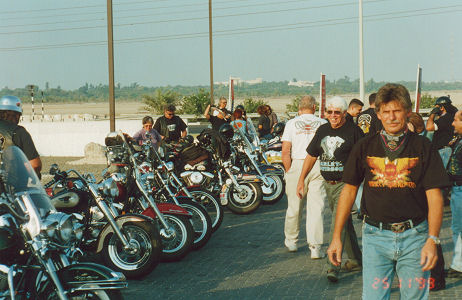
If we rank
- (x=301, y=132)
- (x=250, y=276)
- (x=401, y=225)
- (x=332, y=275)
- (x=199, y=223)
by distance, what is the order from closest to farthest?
(x=401, y=225)
(x=332, y=275)
(x=250, y=276)
(x=301, y=132)
(x=199, y=223)

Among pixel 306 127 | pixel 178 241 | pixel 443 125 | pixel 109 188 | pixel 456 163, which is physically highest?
pixel 306 127

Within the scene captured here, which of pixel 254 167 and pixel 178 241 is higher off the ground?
pixel 254 167

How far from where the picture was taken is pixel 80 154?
79.1 ft

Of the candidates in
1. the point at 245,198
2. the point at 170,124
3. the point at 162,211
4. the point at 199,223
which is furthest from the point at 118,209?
the point at 170,124

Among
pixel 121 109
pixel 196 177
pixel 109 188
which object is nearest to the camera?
pixel 109 188

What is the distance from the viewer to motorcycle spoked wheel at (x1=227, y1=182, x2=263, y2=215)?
10.6 metres

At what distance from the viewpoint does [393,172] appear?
374 cm

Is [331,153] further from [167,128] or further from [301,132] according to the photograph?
[167,128]

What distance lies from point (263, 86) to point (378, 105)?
190283 mm

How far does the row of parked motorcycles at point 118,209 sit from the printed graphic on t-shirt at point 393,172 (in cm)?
175

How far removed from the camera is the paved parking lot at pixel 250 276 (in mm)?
6055

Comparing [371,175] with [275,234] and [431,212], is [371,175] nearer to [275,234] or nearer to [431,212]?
[431,212]

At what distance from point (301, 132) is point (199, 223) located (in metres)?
1.81

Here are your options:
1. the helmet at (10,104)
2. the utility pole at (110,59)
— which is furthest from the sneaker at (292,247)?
the utility pole at (110,59)
